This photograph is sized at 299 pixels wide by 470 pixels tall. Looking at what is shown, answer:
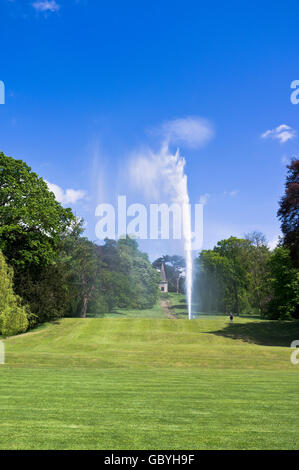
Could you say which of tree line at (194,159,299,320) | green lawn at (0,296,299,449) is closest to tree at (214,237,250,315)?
tree line at (194,159,299,320)

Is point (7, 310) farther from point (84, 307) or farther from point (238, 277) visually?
point (238, 277)

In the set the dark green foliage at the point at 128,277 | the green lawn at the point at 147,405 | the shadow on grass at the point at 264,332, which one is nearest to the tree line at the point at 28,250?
the green lawn at the point at 147,405

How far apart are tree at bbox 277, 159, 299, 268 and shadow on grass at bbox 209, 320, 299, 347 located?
814 centimetres

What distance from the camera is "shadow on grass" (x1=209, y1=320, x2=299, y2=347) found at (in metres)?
37.6

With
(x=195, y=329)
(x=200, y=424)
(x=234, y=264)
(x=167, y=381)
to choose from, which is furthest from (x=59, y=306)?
(x=234, y=264)

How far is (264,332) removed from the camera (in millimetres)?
40844

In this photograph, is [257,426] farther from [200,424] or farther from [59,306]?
[59,306]

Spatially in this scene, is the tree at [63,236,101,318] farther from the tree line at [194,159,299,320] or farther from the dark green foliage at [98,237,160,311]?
the tree line at [194,159,299,320]

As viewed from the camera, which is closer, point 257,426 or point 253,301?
point 257,426

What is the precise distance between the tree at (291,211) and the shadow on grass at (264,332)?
320 inches

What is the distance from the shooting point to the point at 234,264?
77438 mm
